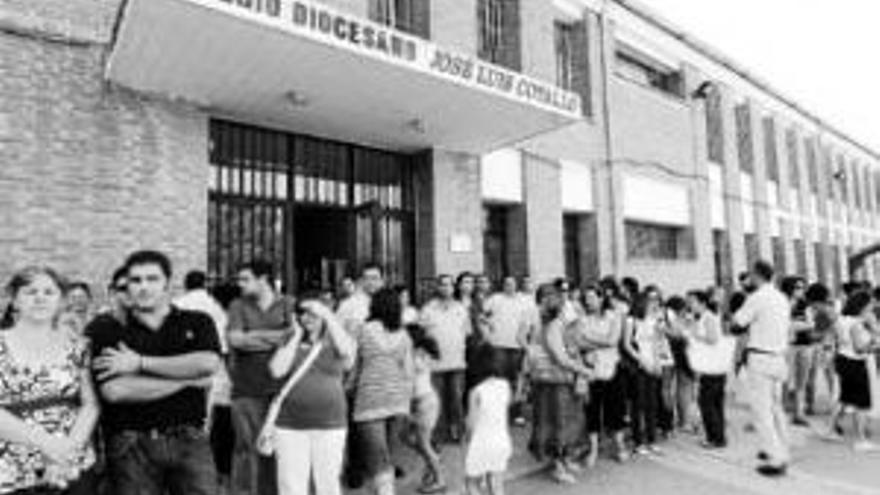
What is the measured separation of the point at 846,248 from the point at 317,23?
30.1 meters

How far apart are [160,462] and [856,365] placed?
310 inches

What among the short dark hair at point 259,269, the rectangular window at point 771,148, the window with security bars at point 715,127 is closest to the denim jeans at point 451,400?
the short dark hair at point 259,269

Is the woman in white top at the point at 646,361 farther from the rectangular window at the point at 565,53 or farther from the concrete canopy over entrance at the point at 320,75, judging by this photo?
the rectangular window at the point at 565,53

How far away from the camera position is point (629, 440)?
811 cm

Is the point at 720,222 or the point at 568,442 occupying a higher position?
the point at 720,222

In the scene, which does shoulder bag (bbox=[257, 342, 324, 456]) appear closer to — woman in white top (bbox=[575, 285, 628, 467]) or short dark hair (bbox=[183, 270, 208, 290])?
short dark hair (bbox=[183, 270, 208, 290])

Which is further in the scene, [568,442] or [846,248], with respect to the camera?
[846,248]

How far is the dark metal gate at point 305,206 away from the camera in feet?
29.0

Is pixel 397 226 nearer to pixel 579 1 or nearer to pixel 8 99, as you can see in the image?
pixel 8 99

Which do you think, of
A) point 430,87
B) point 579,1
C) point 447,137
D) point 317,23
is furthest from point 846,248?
point 317,23

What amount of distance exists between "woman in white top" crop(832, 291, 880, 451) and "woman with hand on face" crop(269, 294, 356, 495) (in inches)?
256

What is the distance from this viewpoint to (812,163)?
28.1 m

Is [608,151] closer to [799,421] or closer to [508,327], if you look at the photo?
[799,421]

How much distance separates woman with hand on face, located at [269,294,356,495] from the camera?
455 centimetres
